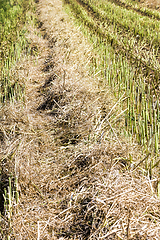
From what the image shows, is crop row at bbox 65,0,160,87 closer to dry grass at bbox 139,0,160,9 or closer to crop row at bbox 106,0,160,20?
crop row at bbox 106,0,160,20

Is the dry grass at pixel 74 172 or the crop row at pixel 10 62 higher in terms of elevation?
the crop row at pixel 10 62

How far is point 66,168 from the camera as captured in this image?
188 centimetres

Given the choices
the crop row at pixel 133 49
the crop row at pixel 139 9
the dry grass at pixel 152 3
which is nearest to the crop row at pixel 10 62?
the crop row at pixel 133 49

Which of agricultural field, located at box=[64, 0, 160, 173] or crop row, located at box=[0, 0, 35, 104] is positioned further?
crop row, located at box=[0, 0, 35, 104]

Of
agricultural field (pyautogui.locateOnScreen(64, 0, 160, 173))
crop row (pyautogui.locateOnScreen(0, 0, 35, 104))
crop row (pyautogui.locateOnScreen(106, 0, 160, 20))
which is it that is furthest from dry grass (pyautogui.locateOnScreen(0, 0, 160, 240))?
crop row (pyautogui.locateOnScreen(106, 0, 160, 20))

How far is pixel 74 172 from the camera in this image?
5.97 ft

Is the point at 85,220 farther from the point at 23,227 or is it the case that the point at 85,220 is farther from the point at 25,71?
the point at 25,71

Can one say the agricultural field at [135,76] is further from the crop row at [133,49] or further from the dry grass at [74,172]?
the dry grass at [74,172]

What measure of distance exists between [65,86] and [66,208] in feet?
5.81

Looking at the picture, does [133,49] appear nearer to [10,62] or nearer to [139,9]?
[10,62]

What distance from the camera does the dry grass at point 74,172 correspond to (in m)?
1.32

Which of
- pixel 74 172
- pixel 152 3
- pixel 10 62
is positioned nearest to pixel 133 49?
pixel 10 62

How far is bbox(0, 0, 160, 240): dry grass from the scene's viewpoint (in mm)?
1322

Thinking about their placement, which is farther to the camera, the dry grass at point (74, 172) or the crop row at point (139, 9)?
the crop row at point (139, 9)
